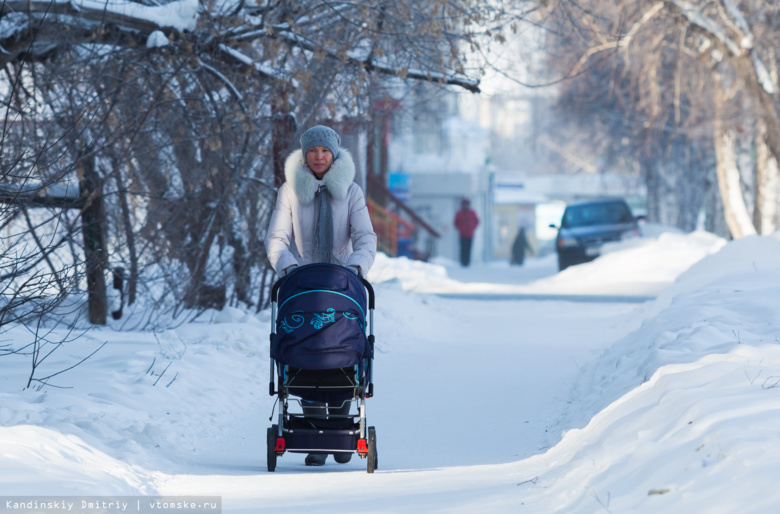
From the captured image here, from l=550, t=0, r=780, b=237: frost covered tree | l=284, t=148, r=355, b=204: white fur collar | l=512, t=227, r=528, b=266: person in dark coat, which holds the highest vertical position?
l=550, t=0, r=780, b=237: frost covered tree

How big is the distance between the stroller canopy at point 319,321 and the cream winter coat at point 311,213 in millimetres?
421

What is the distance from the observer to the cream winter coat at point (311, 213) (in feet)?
19.0

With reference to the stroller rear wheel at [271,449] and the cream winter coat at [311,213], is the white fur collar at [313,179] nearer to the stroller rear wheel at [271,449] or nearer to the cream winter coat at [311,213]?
the cream winter coat at [311,213]

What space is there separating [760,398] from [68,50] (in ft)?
24.3

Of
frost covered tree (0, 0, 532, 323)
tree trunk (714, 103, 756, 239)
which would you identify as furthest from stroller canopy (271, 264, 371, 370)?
tree trunk (714, 103, 756, 239)

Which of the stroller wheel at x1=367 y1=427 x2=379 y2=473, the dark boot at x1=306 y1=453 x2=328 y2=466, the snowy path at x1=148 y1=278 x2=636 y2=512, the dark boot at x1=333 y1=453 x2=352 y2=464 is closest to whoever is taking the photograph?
the snowy path at x1=148 y1=278 x2=636 y2=512

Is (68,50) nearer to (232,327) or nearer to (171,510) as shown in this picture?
(232,327)

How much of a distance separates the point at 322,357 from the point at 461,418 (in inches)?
98.1

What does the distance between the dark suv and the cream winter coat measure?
2173 centimetres

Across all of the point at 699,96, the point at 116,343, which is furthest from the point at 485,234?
the point at 116,343

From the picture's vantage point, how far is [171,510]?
14.2 ft

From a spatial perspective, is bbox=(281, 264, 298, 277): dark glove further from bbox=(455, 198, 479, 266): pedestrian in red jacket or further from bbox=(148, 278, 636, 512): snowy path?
bbox=(455, 198, 479, 266): pedestrian in red jacket

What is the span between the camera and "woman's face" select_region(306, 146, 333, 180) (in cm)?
581

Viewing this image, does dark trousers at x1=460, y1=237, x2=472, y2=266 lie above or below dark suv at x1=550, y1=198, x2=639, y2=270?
below
